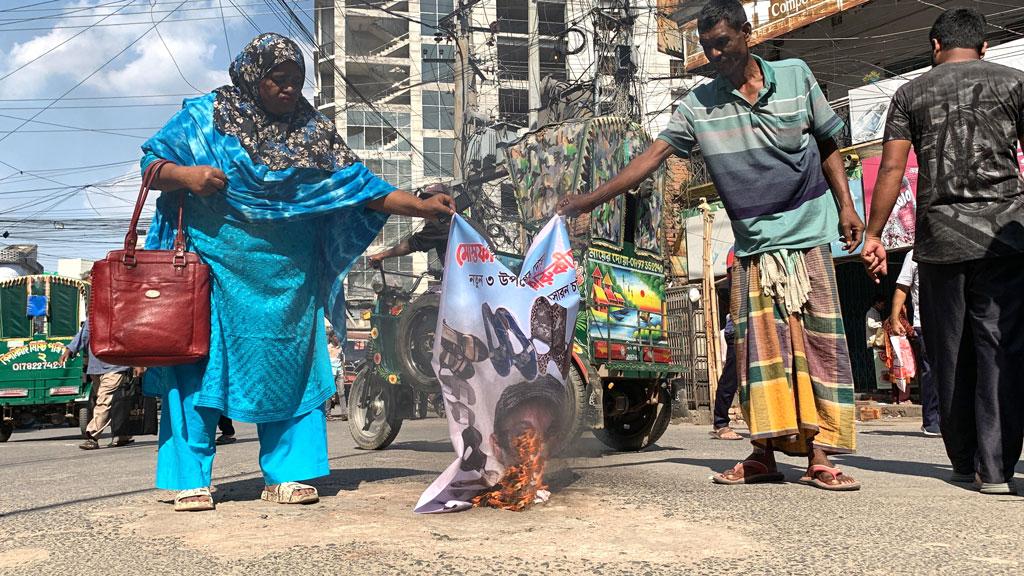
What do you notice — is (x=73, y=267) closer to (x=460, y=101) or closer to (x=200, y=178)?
(x=460, y=101)

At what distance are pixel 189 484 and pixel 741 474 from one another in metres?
2.41

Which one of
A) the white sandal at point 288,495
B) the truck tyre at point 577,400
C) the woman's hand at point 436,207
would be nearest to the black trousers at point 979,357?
the woman's hand at point 436,207

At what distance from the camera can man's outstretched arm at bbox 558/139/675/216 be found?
4027 millimetres

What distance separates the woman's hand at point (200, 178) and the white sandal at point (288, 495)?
1260 mm

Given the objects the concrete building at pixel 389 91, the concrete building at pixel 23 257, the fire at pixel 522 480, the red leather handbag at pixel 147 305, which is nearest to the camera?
the fire at pixel 522 480

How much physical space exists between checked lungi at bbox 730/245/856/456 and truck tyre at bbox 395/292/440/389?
3.86 meters

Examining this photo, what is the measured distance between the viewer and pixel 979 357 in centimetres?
383

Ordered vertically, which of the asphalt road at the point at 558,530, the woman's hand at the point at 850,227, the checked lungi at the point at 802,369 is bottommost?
the asphalt road at the point at 558,530

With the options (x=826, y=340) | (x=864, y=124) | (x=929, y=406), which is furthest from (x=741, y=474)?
(x=864, y=124)

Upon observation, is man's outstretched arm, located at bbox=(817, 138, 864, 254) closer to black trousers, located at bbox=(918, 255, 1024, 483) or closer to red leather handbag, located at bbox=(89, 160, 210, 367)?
black trousers, located at bbox=(918, 255, 1024, 483)

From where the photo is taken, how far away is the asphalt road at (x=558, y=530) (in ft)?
7.93

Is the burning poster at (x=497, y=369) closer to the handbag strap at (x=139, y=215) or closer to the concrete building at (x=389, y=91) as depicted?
the handbag strap at (x=139, y=215)

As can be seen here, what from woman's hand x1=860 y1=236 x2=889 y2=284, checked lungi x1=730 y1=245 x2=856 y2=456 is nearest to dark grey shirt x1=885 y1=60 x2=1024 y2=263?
woman's hand x1=860 y1=236 x2=889 y2=284

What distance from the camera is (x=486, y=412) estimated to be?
11.6ft
